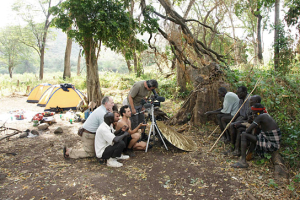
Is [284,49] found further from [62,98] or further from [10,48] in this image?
[10,48]

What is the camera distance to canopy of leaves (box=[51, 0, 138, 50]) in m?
6.18

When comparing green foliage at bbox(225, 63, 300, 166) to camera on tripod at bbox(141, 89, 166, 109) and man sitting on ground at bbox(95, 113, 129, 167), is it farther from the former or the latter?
man sitting on ground at bbox(95, 113, 129, 167)

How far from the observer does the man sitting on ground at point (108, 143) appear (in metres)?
3.75

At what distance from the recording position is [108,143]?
3.88 m

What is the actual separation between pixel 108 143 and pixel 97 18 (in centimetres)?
403

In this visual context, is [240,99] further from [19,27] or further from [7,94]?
[19,27]

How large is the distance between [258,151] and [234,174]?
726mm

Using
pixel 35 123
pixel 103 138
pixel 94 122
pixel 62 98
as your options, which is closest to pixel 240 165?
pixel 103 138

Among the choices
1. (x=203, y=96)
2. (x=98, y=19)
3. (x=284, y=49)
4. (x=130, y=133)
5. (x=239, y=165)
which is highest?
(x=98, y=19)

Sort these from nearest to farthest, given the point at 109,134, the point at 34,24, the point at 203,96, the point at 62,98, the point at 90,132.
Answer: the point at 109,134
the point at 90,132
the point at 203,96
the point at 62,98
the point at 34,24

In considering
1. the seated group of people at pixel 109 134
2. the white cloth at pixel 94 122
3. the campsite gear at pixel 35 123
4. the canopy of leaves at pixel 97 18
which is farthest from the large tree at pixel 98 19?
the white cloth at pixel 94 122

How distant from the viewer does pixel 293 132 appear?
390 centimetres

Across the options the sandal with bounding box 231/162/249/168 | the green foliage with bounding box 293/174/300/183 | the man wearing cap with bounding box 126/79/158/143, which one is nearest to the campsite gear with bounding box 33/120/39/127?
the man wearing cap with bounding box 126/79/158/143

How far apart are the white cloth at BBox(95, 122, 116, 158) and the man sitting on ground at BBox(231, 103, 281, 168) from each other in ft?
7.04
